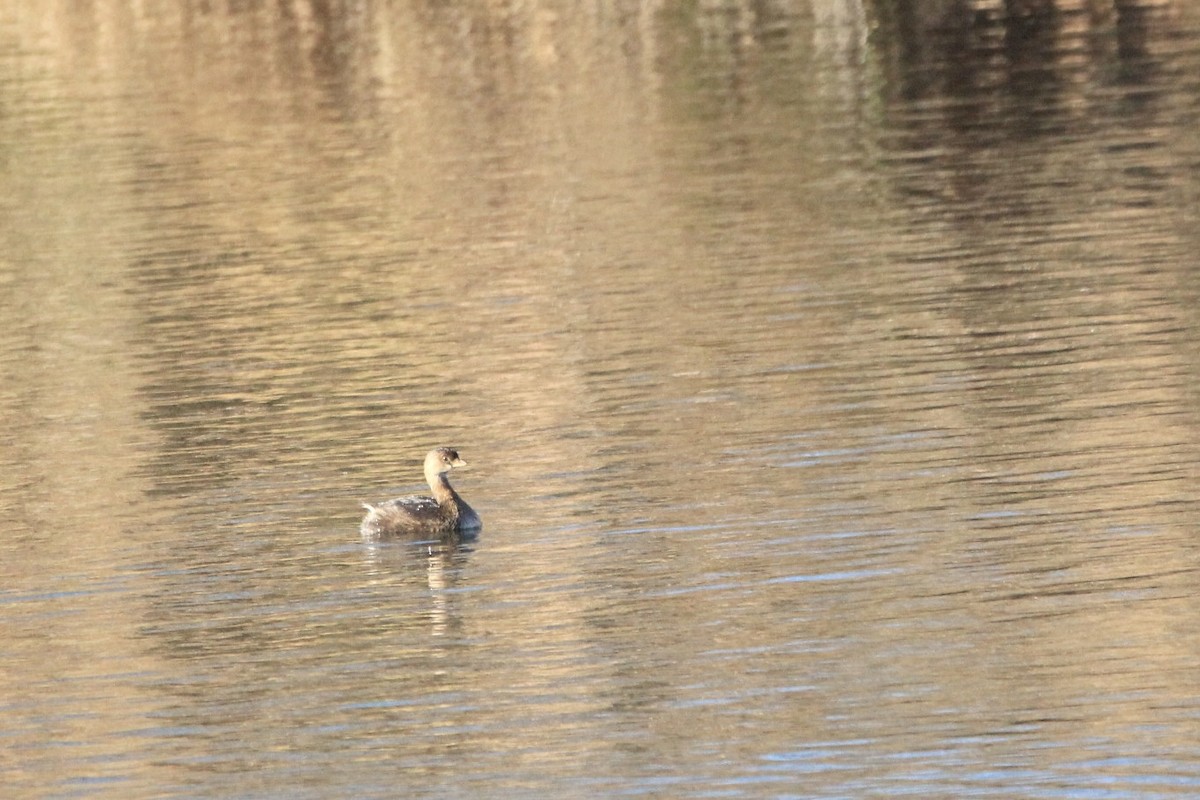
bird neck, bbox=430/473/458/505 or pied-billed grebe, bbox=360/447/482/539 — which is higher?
bird neck, bbox=430/473/458/505

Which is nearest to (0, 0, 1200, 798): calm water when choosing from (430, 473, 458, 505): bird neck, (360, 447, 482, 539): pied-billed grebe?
(360, 447, 482, 539): pied-billed grebe

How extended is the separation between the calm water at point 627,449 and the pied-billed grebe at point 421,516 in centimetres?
20

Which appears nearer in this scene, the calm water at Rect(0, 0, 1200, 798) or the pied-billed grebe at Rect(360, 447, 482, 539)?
the calm water at Rect(0, 0, 1200, 798)

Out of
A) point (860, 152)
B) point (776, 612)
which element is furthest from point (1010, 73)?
point (776, 612)

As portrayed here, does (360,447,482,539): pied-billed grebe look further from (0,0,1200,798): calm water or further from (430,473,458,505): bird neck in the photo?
(0,0,1200,798): calm water

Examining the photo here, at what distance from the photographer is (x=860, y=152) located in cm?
3569

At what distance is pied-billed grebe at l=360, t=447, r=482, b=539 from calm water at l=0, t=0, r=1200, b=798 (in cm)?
20

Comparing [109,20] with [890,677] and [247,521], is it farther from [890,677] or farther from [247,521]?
[890,677]

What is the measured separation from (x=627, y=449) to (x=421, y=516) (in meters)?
2.54

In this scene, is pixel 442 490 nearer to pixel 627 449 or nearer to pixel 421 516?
pixel 421 516

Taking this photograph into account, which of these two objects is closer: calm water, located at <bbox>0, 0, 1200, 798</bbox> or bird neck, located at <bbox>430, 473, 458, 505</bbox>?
calm water, located at <bbox>0, 0, 1200, 798</bbox>

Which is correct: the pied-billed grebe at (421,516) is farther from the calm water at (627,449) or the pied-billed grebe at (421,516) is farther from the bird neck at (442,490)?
the calm water at (627,449)

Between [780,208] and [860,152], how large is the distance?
16.0 feet

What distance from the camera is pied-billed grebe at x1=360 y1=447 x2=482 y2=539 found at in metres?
17.6
